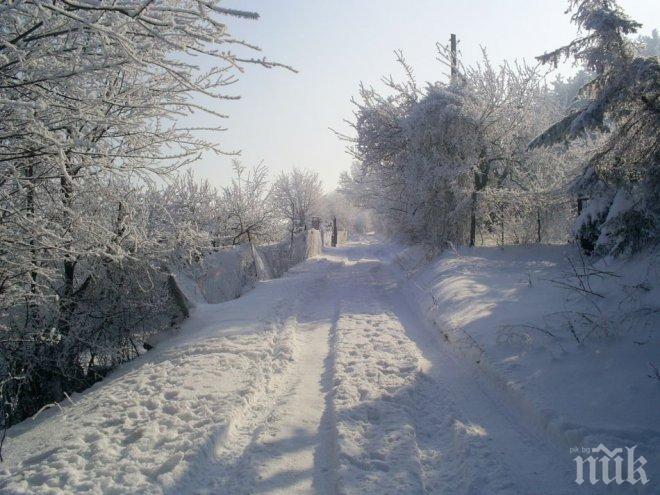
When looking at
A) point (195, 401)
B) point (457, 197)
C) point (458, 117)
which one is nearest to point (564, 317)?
point (195, 401)

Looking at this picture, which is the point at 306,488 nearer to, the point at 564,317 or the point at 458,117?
the point at 564,317

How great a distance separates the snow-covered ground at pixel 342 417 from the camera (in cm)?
338

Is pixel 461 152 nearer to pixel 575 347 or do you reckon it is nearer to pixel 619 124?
pixel 619 124

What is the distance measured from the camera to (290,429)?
425cm

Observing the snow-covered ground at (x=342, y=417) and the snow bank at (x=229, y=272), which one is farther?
the snow bank at (x=229, y=272)

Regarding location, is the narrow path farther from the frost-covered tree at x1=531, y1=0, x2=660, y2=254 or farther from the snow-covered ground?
the frost-covered tree at x1=531, y1=0, x2=660, y2=254

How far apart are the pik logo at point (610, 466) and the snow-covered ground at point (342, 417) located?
80 mm

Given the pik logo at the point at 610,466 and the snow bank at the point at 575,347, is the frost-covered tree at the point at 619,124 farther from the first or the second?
the pik logo at the point at 610,466

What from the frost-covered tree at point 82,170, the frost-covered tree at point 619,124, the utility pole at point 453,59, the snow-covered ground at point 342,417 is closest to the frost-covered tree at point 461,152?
the utility pole at point 453,59

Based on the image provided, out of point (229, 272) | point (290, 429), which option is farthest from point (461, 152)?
point (290, 429)

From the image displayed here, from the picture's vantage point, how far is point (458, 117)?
47.3 ft

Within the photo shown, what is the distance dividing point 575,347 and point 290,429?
11.1 feet

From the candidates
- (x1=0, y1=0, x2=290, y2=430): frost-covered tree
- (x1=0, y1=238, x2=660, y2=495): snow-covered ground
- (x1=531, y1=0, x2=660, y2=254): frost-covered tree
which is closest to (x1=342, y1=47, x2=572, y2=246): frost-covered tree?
(x1=531, y1=0, x2=660, y2=254): frost-covered tree

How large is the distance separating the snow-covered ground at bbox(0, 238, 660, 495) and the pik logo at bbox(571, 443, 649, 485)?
0.08 m
